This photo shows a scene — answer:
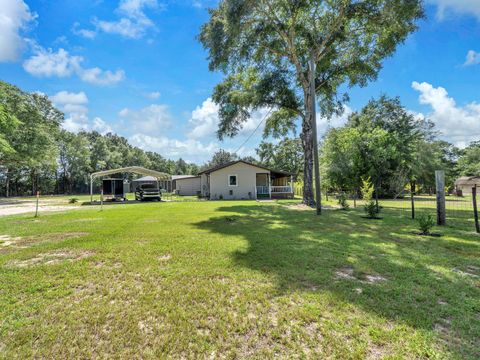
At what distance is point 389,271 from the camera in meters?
3.85

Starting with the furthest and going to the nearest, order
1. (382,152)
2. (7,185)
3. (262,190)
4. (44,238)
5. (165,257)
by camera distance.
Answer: (7,185) → (382,152) → (262,190) → (44,238) → (165,257)

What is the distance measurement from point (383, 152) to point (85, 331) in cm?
2780

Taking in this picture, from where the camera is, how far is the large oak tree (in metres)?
12.1

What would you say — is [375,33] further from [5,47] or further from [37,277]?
[5,47]

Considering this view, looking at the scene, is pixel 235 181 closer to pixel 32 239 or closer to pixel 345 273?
pixel 32 239

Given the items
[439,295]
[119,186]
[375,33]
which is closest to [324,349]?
[439,295]

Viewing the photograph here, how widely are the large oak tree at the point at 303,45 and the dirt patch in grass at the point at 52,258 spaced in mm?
11325

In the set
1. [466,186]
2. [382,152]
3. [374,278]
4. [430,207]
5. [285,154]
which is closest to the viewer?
[374,278]

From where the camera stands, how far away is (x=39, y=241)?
5.84 metres

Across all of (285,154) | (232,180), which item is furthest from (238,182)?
(285,154)

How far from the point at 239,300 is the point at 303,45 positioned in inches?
606

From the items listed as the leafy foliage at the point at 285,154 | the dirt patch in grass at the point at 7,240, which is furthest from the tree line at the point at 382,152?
the dirt patch in grass at the point at 7,240

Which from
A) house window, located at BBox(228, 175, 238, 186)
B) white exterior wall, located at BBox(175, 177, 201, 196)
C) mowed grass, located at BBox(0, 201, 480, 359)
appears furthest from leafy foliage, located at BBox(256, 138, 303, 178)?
mowed grass, located at BBox(0, 201, 480, 359)

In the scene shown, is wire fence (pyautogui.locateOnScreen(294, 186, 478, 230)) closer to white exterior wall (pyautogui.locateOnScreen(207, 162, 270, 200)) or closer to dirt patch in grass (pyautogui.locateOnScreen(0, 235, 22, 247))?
white exterior wall (pyautogui.locateOnScreen(207, 162, 270, 200))
